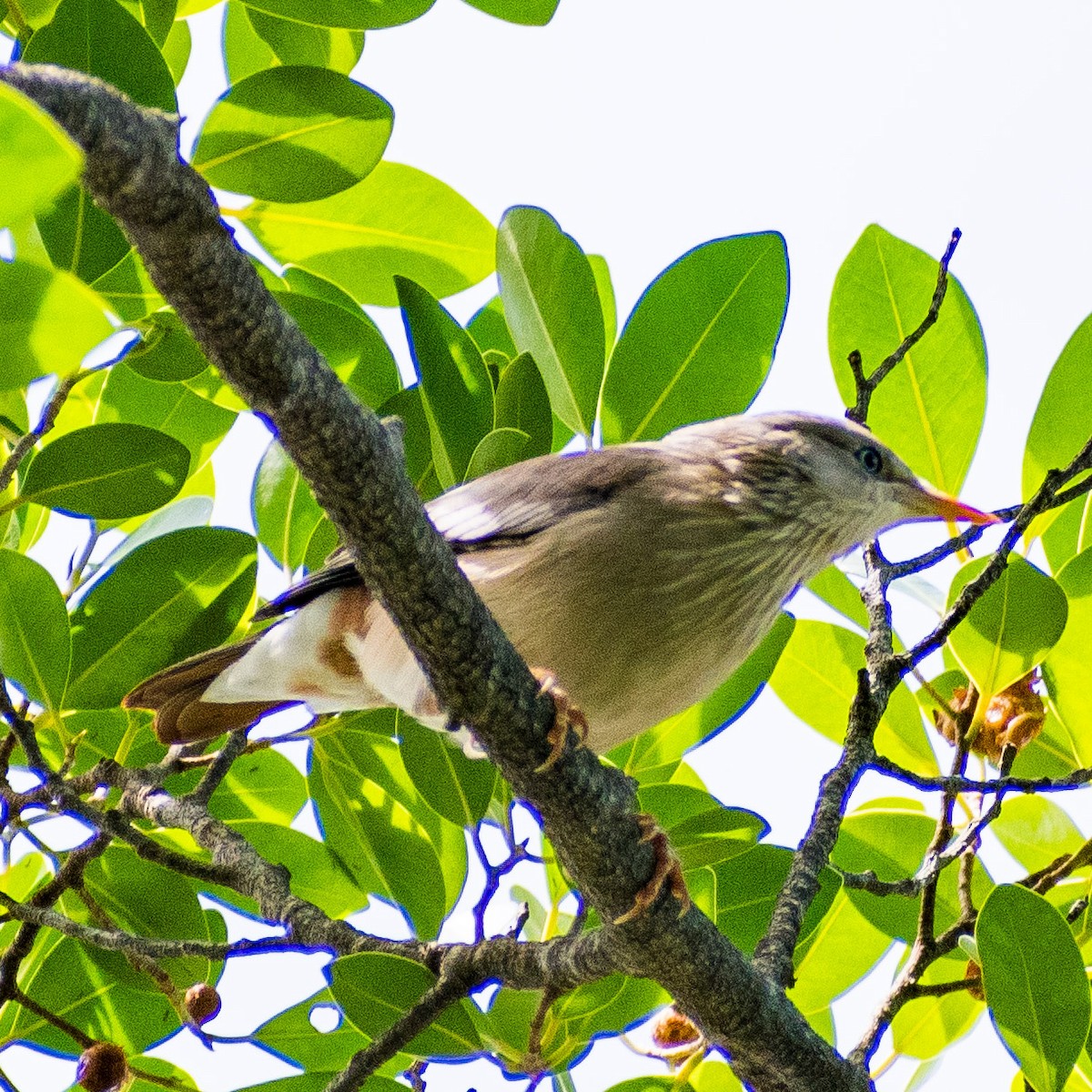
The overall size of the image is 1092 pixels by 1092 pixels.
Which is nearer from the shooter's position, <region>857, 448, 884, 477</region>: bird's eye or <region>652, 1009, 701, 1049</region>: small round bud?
<region>652, 1009, 701, 1049</region>: small round bud

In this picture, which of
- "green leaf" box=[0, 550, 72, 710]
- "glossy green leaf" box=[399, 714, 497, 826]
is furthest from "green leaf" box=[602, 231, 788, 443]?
"green leaf" box=[0, 550, 72, 710]

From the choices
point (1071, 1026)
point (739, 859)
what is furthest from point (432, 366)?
point (1071, 1026)

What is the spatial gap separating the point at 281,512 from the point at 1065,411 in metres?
1.51

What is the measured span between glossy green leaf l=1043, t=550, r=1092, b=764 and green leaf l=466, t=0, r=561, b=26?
1293 mm

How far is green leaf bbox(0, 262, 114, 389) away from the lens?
72cm

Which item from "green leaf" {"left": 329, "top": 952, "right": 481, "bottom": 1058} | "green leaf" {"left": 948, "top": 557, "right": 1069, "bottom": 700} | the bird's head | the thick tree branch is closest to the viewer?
the thick tree branch

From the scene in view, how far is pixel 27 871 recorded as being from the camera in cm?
245

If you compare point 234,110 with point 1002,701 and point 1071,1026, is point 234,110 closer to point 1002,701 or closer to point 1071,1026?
point 1002,701

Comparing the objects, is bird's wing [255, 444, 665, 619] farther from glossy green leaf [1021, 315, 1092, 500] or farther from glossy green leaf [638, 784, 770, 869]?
glossy green leaf [1021, 315, 1092, 500]

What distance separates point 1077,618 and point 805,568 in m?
0.55

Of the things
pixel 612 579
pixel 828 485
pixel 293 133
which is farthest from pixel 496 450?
pixel 828 485

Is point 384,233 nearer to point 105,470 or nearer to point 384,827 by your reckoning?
point 105,470

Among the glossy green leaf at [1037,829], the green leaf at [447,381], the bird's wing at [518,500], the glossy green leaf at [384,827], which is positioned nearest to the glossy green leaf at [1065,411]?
the glossy green leaf at [1037,829]

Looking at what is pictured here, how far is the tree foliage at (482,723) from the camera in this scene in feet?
6.09
